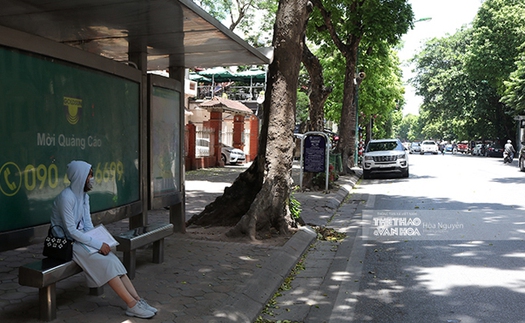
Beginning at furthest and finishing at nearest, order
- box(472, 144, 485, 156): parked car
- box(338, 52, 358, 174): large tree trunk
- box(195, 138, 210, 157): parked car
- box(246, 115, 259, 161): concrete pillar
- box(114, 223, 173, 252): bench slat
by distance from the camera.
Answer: box(472, 144, 485, 156): parked car < box(246, 115, 259, 161): concrete pillar < box(195, 138, 210, 157): parked car < box(338, 52, 358, 174): large tree trunk < box(114, 223, 173, 252): bench slat

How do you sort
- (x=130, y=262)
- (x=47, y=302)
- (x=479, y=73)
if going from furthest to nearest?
(x=479, y=73)
(x=130, y=262)
(x=47, y=302)

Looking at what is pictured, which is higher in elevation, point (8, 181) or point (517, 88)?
point (517, 88)

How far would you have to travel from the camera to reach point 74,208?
Answer: 4570 mm

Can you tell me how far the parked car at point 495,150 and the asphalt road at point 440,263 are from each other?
43.6 metres

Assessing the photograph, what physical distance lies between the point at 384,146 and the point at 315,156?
8.62 m

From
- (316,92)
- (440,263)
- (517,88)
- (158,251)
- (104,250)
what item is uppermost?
(517,88)

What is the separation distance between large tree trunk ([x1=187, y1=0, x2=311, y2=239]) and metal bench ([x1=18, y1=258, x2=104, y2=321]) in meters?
4.82

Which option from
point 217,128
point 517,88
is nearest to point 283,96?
point 217,128

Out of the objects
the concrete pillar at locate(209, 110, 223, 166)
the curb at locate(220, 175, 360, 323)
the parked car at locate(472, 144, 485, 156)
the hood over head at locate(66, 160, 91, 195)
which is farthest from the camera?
the parked car at locate(472, 144, 485, 156)

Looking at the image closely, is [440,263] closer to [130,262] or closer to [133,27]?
[130,262]

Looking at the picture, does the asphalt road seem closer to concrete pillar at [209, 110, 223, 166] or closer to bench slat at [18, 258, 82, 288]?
bench slat at [18, 258, 82, 288]

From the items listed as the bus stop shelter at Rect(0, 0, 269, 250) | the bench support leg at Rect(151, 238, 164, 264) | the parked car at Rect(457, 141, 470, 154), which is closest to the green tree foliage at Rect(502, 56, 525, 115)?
the bus stop shelter at Rect(0, 0, 269, 250)

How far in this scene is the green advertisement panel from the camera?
4.50 meters

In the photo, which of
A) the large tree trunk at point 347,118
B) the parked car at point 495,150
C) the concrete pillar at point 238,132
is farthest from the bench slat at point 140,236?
the parked car at point 495,150
